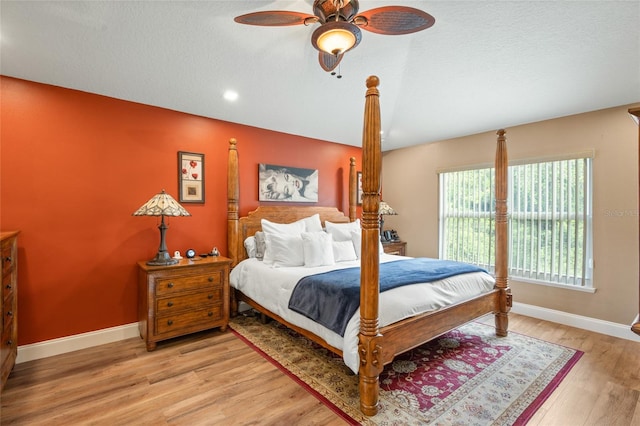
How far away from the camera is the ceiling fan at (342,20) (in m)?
1.67

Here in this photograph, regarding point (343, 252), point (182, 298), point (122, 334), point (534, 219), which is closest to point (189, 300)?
point (182, 298)

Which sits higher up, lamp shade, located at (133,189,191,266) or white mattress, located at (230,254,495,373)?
lamp shade, located at (133,189,191,266)

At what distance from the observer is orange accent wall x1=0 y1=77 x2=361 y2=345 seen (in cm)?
265

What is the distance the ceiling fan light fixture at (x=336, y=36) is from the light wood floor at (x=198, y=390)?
234 centimetres

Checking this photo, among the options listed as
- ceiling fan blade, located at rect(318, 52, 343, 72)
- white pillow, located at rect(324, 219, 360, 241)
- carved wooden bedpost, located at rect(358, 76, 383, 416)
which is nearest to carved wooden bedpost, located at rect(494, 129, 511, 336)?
white pillow, located at rect(324, 219, 360, 241)

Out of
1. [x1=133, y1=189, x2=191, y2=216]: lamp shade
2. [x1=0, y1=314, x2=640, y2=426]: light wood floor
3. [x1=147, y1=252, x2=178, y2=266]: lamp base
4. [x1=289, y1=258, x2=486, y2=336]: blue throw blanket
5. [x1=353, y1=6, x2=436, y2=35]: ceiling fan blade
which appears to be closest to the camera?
[x1=353, y1=6, x2=436, y2=35]: ceiling fan blade

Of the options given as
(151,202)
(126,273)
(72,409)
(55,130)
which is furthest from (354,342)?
(55,130)

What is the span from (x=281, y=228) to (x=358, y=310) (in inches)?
76.1

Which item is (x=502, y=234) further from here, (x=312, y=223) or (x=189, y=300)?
(x=189, y=300)

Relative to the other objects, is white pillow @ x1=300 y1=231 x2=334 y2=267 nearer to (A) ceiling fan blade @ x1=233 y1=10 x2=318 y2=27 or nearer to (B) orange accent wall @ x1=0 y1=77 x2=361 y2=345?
(B) orange accent wall @ x1=0 y1=77 x2=361 y2=345

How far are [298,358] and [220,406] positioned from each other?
812 millimetres

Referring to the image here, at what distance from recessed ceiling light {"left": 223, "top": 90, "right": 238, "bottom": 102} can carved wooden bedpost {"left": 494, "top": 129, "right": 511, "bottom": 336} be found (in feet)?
9.13

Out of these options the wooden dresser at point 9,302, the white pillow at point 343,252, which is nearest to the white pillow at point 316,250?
the white pillow at point 343,252

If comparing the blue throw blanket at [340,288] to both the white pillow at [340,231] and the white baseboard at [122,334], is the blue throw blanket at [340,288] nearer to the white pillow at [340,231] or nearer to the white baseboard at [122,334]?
the white pillow at [340,231]
